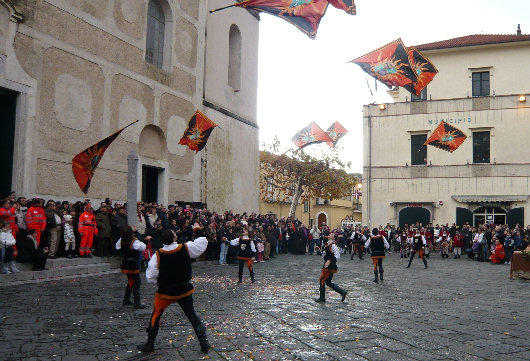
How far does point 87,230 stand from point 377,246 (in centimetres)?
889

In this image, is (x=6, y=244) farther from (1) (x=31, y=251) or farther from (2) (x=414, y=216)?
(2) (x=414, y=216)

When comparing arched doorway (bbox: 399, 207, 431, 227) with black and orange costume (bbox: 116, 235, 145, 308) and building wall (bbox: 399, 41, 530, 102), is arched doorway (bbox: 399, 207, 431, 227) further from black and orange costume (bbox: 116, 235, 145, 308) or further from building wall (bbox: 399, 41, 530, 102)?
black and orange costume (bbox: 116, 235, 145, 308)

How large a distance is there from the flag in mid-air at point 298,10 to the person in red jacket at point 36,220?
887 cm

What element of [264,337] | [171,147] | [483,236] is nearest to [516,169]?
[483,236]

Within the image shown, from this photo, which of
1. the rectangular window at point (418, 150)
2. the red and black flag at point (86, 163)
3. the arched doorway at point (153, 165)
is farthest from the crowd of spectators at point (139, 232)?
the rectangular window at point (418, 150)

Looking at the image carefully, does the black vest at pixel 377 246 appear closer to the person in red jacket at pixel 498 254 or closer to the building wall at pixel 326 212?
the person in red jacket at pixel 498 254

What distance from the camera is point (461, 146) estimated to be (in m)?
34.7

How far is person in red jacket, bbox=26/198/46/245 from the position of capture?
519 inches

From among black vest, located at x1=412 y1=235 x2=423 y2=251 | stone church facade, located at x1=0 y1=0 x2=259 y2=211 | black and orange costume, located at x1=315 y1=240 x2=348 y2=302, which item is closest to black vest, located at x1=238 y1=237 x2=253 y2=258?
black and orange costume, located at x1=315 y1=240 x2=348 y2=302

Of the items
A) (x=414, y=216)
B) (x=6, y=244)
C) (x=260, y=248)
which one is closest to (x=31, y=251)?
(x=6, y=244)

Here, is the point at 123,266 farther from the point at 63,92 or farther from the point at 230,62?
the point at 230,62

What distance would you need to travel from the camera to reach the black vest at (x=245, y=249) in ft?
48.1

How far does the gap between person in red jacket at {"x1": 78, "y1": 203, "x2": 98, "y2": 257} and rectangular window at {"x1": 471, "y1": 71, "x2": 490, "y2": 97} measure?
29736mm

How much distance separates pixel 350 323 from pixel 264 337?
1945 mm
